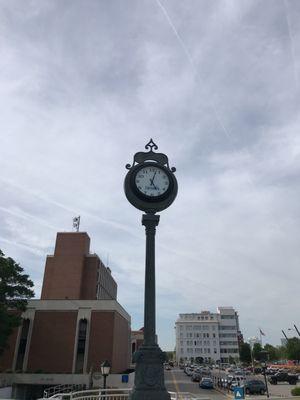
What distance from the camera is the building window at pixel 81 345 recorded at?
164 ft

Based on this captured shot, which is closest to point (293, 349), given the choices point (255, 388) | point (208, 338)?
point (208, 338)

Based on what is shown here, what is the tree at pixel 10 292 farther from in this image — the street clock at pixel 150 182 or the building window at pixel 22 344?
the street clock at pixel 150 182

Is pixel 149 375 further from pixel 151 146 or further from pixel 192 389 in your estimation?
pixel 192 389

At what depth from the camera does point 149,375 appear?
32.9 feet

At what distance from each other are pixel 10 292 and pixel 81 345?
15.0 meters

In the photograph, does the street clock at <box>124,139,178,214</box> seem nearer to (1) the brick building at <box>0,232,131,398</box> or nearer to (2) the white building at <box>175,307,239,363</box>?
(1) the brick building at <box>0,232,131,398</box>

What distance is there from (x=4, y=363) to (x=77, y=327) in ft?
32.3

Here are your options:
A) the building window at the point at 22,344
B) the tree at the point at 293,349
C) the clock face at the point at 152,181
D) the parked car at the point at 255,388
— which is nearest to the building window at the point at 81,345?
Answer: the building window at the point at 22,344

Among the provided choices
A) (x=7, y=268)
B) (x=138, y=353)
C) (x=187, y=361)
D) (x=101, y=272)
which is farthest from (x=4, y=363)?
(x=187, y=361)

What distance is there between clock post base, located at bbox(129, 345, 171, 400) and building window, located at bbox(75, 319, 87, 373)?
43454 millimetres

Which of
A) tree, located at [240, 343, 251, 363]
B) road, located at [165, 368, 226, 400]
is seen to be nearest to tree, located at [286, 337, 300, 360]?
tree, located at [240, 343, 251, 363]

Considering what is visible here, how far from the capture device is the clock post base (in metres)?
9.84

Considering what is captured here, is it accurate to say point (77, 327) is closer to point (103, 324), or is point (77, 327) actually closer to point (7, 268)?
point (103, 324)

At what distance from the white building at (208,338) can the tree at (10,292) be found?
362 ft
